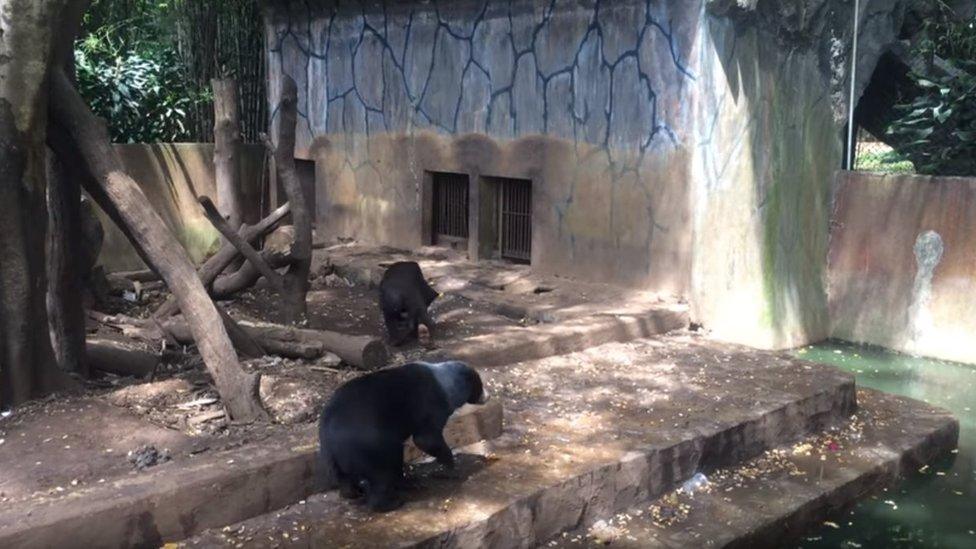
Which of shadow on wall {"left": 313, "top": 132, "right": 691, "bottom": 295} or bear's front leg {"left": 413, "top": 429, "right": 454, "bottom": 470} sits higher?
shadow on wall {"left": 313, "top": 132, "right": 691, "bottom": 295}

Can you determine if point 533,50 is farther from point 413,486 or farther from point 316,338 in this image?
point 413,486

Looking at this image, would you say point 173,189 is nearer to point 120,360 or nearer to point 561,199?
point 561,199

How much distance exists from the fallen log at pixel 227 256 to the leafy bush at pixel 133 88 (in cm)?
472

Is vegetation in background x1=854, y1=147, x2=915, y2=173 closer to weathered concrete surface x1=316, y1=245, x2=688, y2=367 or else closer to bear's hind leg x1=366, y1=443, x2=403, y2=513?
weathered concrete surface x1=316, y1=245, x2=688, y2=367

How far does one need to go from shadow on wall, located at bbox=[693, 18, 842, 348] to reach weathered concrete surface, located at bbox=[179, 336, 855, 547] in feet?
3.73

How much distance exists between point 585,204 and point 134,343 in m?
4.50

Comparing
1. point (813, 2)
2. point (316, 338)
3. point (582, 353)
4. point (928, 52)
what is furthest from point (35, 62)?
point (928, 52)

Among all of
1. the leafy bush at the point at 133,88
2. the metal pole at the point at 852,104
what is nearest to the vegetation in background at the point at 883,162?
the metal pole at the point at 852,104

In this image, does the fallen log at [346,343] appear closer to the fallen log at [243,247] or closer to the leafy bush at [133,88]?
the fallen log at [243,247]

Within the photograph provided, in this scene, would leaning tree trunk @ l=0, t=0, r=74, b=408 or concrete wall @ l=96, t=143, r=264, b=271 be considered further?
concrete wall @ l=96, t=143, r=264, b=271

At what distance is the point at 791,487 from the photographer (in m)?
5.89

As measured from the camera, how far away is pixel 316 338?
669cm

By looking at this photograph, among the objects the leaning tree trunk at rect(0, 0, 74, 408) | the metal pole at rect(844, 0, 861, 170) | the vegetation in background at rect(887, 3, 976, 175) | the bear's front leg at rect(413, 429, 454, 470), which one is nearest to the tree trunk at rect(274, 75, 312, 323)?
the leaning tree trunk at rect(0, 0, 74, 408)

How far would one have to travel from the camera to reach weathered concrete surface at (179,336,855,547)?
450cm
